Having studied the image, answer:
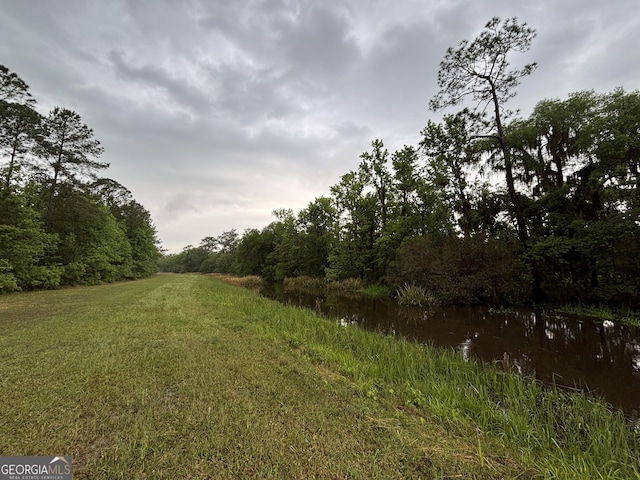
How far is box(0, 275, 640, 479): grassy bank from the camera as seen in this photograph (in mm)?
2211

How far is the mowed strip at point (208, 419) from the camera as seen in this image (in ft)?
7.13

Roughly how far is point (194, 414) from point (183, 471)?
34.0 inches

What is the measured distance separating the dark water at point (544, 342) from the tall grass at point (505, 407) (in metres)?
1.14

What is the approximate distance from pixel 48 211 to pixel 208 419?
2425cm

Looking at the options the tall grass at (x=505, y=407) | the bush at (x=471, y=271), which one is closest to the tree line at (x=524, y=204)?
the bush at (x=471, y=271)

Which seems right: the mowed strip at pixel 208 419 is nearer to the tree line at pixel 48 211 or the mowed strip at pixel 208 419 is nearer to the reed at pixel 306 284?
the tree line at pixel 48 211

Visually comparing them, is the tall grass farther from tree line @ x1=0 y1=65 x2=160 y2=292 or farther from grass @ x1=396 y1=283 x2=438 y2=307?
tree line @ x1=0 y1=65 x2=160 y2=292

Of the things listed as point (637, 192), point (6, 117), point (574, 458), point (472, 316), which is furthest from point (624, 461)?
point (6, 117)

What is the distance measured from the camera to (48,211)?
18531 millimetres

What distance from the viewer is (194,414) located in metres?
2.87

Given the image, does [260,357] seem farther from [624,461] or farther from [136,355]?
[624,461]

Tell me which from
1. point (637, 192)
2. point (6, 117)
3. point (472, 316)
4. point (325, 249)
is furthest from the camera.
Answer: point (325, 249)

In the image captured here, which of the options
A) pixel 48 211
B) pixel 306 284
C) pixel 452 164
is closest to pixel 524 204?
pixel 452 164

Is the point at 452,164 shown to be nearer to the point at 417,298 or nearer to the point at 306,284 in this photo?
the point at 417,298
